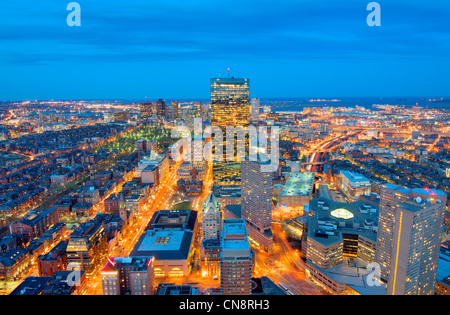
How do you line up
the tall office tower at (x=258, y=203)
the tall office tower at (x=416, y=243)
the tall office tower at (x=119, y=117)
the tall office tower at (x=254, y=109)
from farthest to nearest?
the tall office tower at (x=119, y=117)
the tall office tower at (x=254, y=109)
the tall office tower at (x=258, y=203)
the tall office tower at (x=416, y=243)

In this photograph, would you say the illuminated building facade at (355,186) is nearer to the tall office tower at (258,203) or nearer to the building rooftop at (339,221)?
the building rooftop at (339,221)

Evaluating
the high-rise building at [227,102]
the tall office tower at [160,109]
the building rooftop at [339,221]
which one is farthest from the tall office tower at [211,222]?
the tall office tower at [160,109]

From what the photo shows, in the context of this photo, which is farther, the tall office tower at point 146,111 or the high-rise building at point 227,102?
the tall office tower at point 146,111

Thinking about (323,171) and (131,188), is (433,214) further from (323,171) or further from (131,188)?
(323,171)

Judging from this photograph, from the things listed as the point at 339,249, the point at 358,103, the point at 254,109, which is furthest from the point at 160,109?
the point at 358,103

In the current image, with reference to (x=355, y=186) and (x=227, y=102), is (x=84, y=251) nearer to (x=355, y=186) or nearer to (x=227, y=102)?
(x=355, y=186)

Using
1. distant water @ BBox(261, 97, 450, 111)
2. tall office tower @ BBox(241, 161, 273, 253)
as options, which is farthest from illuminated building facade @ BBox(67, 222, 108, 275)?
distant water @ BBox(261, 97, 450, 111)

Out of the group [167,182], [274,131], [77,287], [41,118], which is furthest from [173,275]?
[41,118]
